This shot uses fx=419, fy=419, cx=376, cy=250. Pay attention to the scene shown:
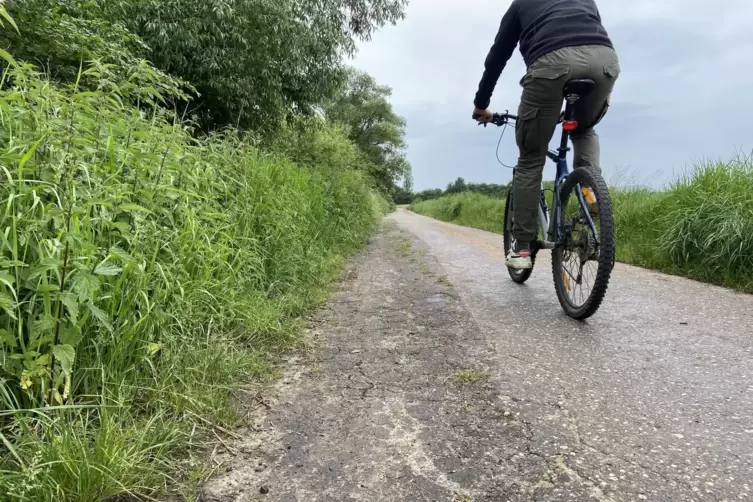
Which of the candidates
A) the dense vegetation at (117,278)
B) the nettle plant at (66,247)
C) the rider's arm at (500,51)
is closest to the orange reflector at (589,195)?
the rider's arm at (500,51)

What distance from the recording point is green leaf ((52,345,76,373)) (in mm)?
1145

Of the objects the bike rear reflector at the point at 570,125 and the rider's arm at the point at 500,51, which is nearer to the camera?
the bike rear reflector at the point at 570,125

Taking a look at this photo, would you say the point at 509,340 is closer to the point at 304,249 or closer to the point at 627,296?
the point at 627,296

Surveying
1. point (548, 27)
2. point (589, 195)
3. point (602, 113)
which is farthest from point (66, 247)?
point (602, 113)

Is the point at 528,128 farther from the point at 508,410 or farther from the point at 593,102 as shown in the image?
the point at 508,410

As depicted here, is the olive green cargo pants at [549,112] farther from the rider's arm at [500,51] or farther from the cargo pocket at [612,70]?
the rider's arm at [500,51]

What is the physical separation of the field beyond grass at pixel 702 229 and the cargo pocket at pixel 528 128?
204 cm

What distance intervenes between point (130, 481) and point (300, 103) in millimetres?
7607

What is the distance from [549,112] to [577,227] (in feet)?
2.35

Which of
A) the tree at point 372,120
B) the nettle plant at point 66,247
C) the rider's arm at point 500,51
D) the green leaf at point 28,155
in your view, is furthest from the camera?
the tree at point 372,120

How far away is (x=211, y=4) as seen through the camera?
5262 millimetres

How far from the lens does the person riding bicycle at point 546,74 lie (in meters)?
2.39

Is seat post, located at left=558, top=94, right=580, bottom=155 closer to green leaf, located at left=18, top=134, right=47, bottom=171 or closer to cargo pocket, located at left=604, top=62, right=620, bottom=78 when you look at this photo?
cargo pocket, located at left=604, top=62, right=620, bottom=78

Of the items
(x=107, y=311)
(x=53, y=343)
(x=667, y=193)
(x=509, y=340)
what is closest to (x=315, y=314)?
(x=509, y=340)
